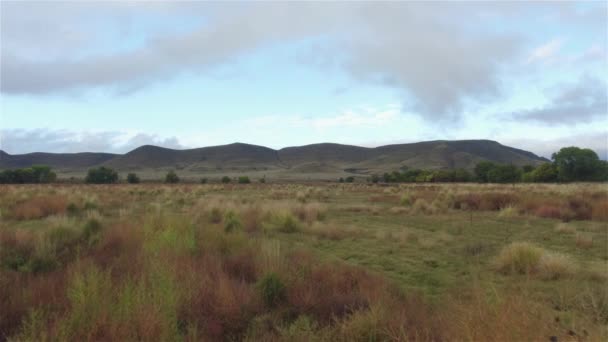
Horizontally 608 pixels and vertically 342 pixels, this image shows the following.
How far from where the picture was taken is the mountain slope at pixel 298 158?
148m

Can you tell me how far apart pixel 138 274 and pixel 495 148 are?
178 m

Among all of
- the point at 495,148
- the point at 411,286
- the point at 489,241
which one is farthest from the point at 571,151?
the point at 495,148

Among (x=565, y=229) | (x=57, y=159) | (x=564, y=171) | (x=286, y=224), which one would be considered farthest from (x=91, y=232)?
(x=57, y=159)

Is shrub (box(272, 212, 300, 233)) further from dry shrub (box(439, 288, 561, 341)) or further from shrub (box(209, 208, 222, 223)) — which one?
dry shrub (box(439, 288, 561, 341))

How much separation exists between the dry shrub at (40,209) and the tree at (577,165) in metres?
70.7

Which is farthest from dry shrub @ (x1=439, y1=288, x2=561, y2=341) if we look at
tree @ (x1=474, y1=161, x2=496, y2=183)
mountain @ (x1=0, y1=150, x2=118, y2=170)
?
mountain @ (x1=0, y1=150, x2=118, y2=170)

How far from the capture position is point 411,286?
23.5 feet

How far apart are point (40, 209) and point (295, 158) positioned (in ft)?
529

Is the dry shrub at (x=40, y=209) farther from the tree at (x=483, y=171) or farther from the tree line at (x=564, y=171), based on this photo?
the tree at (x=483, y=171)

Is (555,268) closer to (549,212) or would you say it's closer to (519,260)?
(519,260)

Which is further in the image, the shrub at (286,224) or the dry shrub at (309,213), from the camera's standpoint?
the dry shrub at (309,213)

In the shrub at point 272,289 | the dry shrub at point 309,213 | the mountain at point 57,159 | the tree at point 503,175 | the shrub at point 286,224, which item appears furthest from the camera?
the mountain at point 57,159

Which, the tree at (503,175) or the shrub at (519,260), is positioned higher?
the tree at (503,175)

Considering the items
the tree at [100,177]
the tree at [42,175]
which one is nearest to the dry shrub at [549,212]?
the tree at [100,177]
